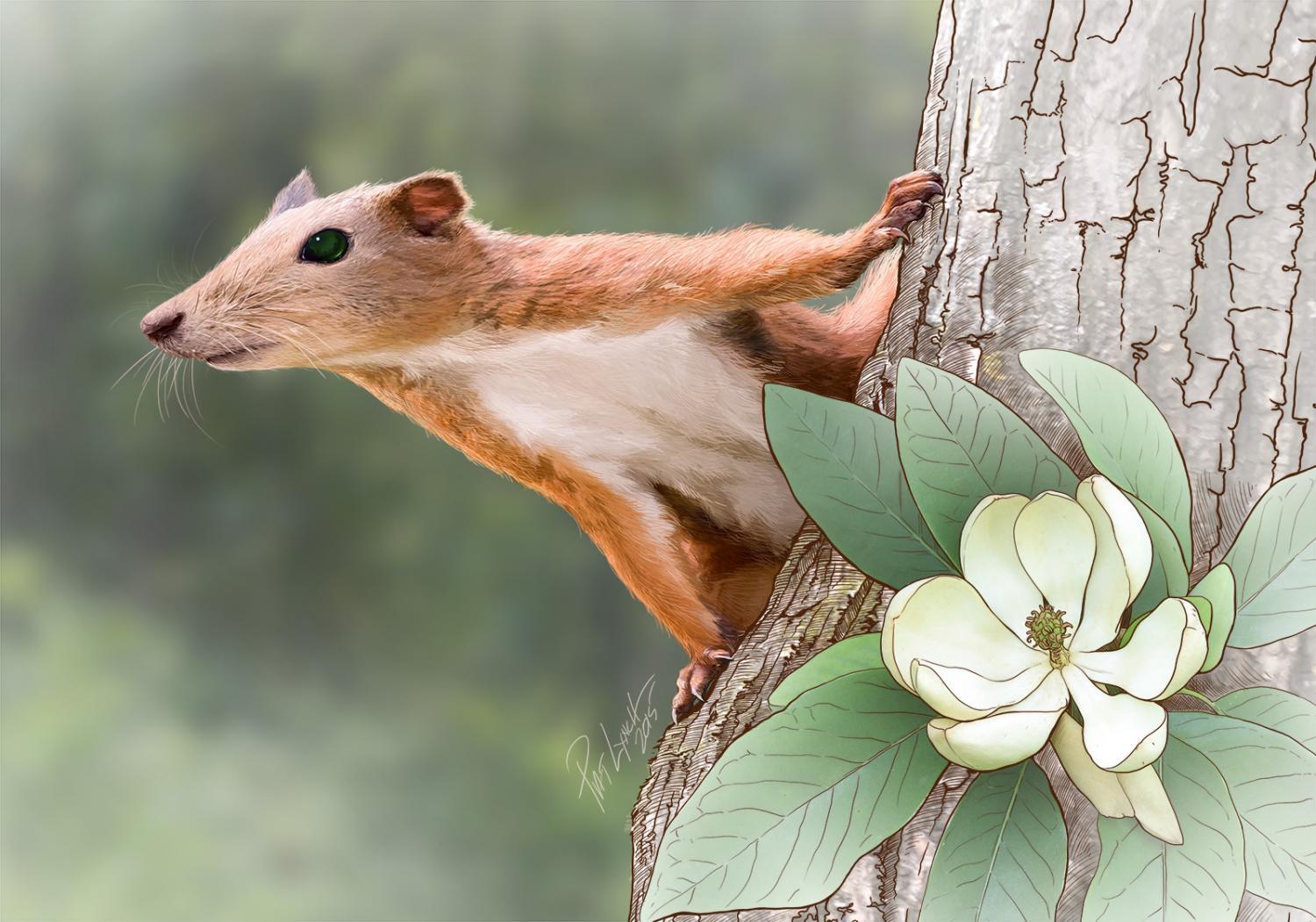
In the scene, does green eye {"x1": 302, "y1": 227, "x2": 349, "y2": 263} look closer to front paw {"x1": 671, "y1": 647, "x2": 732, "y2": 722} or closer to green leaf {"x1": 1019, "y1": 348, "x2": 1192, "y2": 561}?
front paw {"x1": 671, "y1": 647, "x2": 732, "y2": 722}

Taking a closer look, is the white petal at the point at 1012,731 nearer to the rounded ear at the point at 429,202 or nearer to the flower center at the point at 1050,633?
the flower center at the point at 1050,633

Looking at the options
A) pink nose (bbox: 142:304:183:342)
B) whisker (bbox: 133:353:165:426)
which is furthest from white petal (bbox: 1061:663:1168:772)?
whisker (bbox: 133:353:165:426)

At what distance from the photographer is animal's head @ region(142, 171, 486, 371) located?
0.70m

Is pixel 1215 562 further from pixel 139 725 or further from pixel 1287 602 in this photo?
pixel 139 725

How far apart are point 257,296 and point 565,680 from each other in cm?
42

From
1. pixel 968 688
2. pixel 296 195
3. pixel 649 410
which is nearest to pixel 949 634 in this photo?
pixel 968 688

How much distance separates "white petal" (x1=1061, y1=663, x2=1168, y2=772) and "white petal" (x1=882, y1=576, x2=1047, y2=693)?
0.03m

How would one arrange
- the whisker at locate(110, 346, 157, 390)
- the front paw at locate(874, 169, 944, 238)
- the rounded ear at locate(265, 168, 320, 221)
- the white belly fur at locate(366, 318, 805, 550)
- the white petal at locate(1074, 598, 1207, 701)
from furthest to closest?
the whisker at locate(110, 346, 157, 390)
the rounded ear at locate(265, 168, 320, 221)
the white belly fur at locate(366, 318, 805, 550)
the front paw at locate(874, 169, 944, 238)
the white petal at locate(1074, 598, 1207, 701)

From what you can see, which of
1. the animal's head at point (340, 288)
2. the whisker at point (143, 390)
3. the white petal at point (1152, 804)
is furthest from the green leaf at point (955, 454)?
the whisker at point (143, 390)

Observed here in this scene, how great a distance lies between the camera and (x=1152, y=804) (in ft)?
1.49

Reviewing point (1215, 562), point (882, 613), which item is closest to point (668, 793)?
point (882, 613)

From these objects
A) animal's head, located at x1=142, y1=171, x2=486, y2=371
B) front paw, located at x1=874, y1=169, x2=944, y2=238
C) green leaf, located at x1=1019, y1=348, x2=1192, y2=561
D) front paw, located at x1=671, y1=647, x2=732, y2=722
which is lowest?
green leaf, located at x1=1019, y1=348, x2=1192, y2=561

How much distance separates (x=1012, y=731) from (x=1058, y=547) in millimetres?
79
